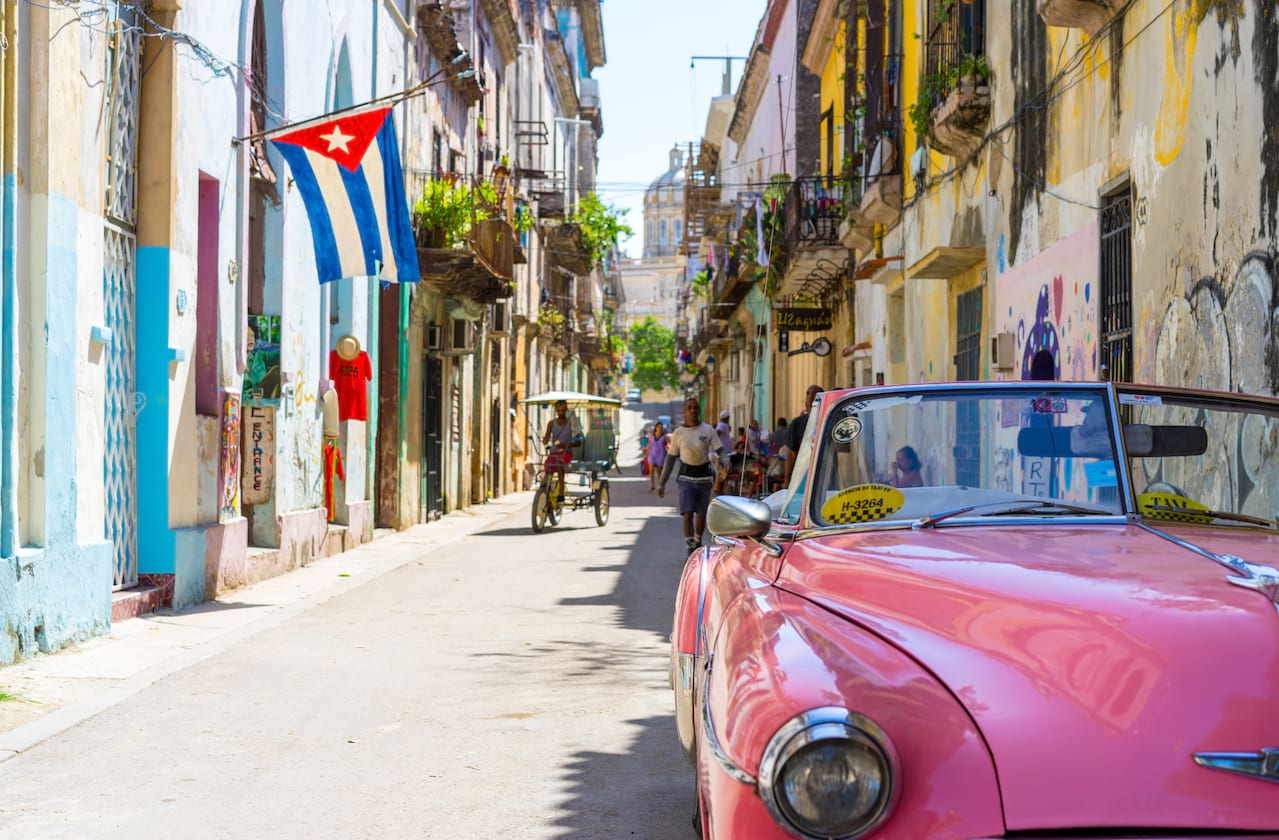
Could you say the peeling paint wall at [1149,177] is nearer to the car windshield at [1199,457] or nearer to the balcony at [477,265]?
the car windshield at [1199,457]

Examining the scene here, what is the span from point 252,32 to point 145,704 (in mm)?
8424

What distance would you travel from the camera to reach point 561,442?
2178 cm

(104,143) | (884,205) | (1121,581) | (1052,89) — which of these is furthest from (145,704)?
(884,205)

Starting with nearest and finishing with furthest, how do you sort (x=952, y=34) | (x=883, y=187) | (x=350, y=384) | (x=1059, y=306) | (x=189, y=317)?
(x=189, y=317)
(x=1059, y=306)
(x=952, y=34)
(x=350, y=384)
(x=883, y=187)

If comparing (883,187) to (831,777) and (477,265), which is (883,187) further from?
(831,777)

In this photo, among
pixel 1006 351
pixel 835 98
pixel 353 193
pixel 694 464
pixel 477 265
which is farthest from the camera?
pixel 835 98

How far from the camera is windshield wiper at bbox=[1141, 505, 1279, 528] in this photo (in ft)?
12.7

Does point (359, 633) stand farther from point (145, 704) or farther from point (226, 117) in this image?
point (226, 117)

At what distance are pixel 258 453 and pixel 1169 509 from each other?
10957 mm

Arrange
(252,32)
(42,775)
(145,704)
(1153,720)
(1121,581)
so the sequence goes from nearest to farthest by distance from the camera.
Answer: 1. (1153,720)
2. (1121,581)
3. (42,775)
4. (145,704)
5. (252,32)

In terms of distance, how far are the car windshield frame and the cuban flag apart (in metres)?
8.96

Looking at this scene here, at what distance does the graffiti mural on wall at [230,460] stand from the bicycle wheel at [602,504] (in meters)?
9.34

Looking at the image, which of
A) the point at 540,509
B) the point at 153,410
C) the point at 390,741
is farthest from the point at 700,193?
the point at 390,741

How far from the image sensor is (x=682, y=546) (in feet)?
57.9
